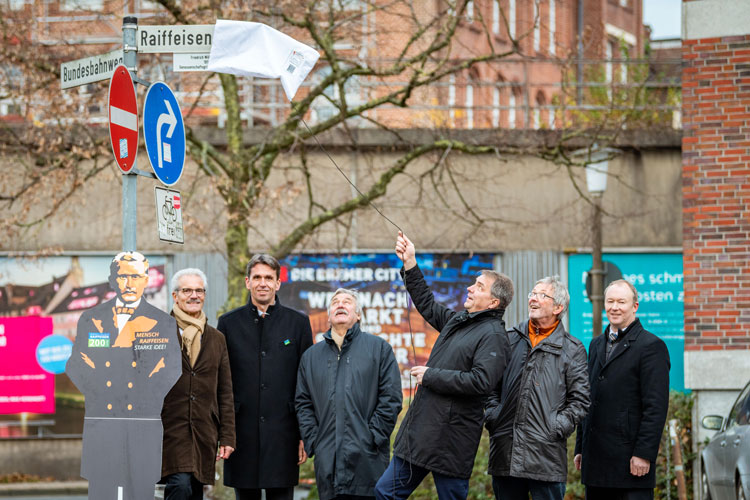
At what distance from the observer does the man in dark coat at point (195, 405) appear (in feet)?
24.2

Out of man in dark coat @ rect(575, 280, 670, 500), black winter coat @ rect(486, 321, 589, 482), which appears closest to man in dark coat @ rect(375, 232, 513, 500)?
black winter coat @ rect(486, 321, 589, 482)

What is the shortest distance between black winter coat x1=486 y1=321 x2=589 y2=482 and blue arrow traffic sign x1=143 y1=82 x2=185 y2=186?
8.49ft

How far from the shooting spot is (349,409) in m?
7.62

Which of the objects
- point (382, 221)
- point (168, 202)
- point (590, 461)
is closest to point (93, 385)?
point (168, 202)

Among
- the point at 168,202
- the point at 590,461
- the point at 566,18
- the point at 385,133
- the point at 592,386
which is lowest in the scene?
the point at 590,461

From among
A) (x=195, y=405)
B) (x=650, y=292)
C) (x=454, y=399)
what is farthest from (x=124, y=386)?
(x=650, y=292)

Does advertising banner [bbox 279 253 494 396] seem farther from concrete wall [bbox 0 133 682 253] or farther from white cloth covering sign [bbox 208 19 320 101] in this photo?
white cloth covering sign [bbox 208 19 320 101]

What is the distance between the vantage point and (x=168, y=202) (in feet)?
23.4

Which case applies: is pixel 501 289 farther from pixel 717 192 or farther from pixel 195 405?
pixel 717 192

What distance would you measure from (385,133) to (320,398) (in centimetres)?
1060

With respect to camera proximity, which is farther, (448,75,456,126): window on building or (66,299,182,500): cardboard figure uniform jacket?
(448,75,456,126): window on building

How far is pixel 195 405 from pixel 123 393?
0.94m

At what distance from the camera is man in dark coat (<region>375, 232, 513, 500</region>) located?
7.09 meters

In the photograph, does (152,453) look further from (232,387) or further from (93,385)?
(232,387)
